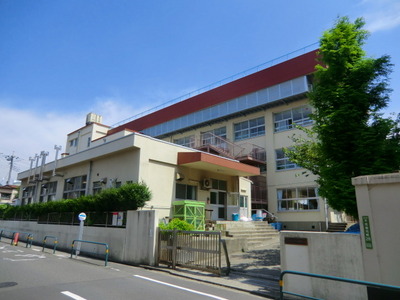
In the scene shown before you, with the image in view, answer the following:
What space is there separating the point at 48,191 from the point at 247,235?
18.3 metres

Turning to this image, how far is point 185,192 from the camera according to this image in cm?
1758

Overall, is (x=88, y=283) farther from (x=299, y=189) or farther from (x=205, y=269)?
(x=299, y=189)

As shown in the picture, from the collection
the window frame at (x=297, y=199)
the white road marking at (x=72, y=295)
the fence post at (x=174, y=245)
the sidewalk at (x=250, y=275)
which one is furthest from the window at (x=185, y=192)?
the white road marking at (x=72, y=295)

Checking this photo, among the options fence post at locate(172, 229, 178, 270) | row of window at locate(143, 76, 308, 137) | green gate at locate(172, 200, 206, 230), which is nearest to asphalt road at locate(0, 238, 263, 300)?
fence post at locate(172, 229, 178, 270)

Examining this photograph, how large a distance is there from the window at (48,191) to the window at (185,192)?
12721mm

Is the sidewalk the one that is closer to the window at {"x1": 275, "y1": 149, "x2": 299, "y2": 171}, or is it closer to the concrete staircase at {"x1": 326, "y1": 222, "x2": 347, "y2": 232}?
the concrete staircase at {"x1": 326, "y1": 222, "x2": 347, "y2": 232}

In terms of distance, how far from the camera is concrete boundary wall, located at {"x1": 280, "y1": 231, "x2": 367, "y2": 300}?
5.98 meters

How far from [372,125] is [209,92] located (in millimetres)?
23421

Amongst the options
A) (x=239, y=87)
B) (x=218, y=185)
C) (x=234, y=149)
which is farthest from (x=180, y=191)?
(x=239, y=87)

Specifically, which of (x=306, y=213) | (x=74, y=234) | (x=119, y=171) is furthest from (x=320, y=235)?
(x=306, y=213)

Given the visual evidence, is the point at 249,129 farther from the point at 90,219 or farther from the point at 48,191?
the point at 48,191

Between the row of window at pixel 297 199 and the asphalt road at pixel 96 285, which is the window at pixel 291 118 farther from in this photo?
the asphalt road at pixel 96 285

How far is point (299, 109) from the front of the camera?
2509cm

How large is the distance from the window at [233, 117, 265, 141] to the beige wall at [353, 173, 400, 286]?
70.7 ft
